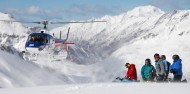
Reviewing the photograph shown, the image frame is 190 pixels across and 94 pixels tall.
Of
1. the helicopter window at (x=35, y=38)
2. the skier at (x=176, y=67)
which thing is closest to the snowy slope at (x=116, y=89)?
the skier at (x=176, y=67)

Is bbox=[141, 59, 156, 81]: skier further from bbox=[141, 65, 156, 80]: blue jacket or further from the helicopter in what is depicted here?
the helicopter

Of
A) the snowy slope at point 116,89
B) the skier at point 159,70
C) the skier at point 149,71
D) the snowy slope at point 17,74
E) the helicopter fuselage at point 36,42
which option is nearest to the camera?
the snowy slope at point 116,89

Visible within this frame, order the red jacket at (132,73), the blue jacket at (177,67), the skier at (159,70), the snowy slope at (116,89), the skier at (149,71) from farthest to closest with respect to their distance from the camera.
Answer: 1. the red jacket at (132,73)
2. the skier at (149,71)
3. the skier at (159,70)
4. the blue jacket at (177,67)
5. the snowy slope at (116,89)

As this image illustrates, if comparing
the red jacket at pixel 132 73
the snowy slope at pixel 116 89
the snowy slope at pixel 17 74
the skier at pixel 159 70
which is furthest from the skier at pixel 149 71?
the snowy slope at pixel 17 74

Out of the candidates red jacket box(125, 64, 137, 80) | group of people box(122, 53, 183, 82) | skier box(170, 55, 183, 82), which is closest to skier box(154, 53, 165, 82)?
group of people box(122, 53, 183, 82)

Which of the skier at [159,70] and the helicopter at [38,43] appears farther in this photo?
the helicopter at [38,43]

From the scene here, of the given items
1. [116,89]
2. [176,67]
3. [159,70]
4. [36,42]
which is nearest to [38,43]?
[36,42]

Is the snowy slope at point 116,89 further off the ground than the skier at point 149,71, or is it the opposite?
the skier at point 149,71

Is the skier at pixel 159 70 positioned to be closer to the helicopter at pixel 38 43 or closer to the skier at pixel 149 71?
the skier at pixel 149 71

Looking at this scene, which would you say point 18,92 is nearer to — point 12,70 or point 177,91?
point 177,91

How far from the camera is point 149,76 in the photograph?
2052 centimetres

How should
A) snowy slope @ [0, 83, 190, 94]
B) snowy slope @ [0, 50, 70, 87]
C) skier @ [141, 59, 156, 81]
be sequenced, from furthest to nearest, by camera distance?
1. snowy slope @ [0, 50, 70, 87]
2. skier @ [141, 59, 156, 81]
3. snowy slope @ [0, 83, 190, 94]

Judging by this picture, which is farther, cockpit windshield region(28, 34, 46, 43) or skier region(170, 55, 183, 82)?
cockpit windshield region(28, 34, 46, 43)

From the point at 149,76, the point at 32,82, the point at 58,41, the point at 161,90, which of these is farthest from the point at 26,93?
the point at 32,82
